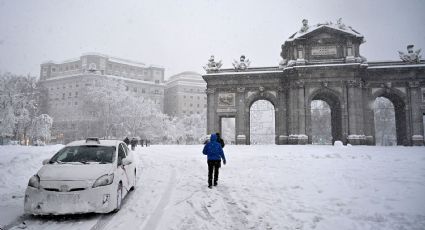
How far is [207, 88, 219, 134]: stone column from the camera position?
38.2 meters

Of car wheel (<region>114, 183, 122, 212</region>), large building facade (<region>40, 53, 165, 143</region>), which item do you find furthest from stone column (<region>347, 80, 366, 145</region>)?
large building facade (<region>40, 53, 165, 143</region>)

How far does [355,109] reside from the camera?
33812mm

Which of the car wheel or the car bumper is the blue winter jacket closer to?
the car wheel

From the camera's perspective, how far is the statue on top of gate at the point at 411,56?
116ft

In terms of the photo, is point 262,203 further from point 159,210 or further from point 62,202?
point 62,202

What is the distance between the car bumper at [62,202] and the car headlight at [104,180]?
0.45ft

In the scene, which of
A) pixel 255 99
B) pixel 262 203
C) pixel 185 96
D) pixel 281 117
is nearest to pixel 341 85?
pixel 281 117

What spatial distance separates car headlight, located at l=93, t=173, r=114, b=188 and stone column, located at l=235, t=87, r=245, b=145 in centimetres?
3168

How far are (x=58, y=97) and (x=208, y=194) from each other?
339ft

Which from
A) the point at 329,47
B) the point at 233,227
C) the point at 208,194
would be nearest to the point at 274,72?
the point at 329,47

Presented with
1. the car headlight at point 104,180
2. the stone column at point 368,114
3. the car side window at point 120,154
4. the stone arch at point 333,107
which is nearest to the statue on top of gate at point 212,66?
the stone arch at point 333,107

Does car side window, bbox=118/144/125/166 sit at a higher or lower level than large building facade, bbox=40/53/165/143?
lower

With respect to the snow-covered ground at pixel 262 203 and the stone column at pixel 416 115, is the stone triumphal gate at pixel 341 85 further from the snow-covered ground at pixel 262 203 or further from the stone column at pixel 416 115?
the snow-covered ground at pixel 262 203

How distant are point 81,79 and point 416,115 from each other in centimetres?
8639
